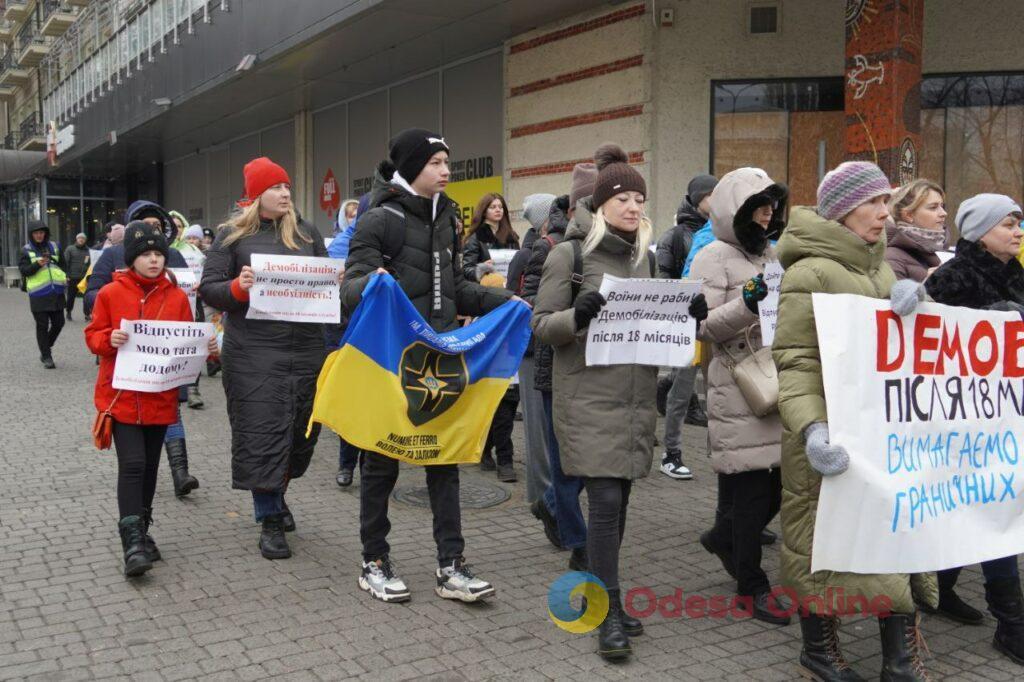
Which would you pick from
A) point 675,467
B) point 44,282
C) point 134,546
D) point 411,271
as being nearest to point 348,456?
point 134,546

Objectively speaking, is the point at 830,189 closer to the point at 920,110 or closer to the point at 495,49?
the point at 920,110

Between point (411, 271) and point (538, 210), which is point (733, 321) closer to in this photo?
point (411, 271)

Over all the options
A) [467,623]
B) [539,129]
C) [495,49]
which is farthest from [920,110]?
[467,623]

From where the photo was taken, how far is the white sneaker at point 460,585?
466 centimetres

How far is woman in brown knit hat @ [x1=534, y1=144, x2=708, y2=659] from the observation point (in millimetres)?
4266

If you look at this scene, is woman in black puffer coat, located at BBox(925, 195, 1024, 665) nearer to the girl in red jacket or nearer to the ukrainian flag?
the ukrainian flag

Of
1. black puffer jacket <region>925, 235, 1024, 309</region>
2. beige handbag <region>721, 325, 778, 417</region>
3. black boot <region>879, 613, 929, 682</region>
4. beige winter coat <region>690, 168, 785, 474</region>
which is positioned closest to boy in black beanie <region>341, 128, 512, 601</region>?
beige winter coat <region>690, 168, 785, 474</region>

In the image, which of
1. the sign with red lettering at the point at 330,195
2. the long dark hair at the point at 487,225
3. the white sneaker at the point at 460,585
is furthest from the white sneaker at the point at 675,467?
the sign with red lettering at the point at 330,195

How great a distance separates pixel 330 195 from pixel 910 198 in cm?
1892

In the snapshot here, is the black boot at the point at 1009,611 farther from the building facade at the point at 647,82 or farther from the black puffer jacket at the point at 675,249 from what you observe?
the building facade at the point at 647,82

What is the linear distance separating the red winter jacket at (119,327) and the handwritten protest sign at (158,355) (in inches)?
2.5

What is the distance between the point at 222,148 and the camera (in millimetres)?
31031

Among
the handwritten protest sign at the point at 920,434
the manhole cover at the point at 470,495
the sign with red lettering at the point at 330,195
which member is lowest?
the manhole cover at the point at 470,495

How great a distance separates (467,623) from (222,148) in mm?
28877
